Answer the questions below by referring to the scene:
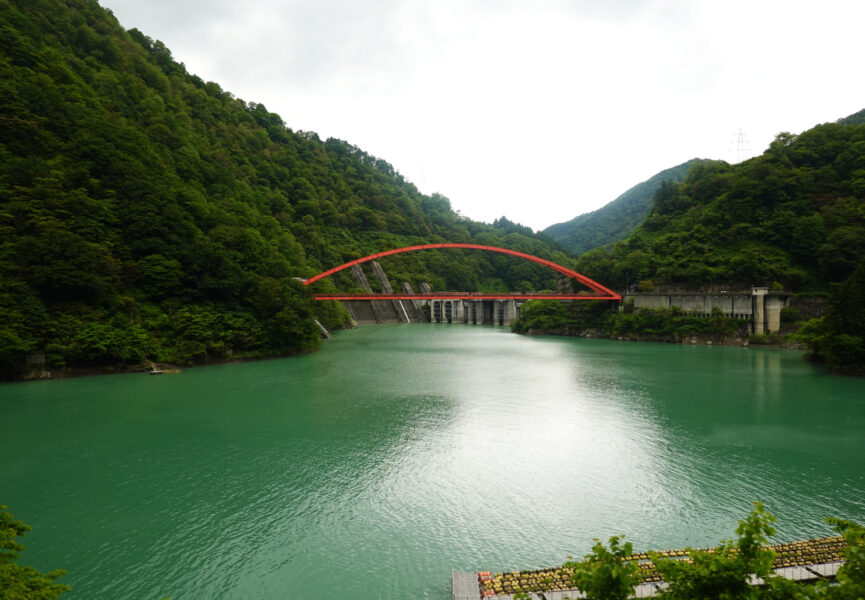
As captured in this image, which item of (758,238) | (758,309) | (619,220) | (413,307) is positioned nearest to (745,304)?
(758,309)

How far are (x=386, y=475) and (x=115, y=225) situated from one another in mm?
19914

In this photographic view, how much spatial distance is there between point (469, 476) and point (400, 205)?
73236mm

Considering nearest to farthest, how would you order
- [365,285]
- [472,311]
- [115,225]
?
1. [115,225]
2. [365,285]
3. [472,311]

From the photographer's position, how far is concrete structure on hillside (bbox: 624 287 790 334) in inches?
1098

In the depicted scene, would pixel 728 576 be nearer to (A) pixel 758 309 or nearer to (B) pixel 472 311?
(A) pixel 758 309

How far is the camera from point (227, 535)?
20.3 ft

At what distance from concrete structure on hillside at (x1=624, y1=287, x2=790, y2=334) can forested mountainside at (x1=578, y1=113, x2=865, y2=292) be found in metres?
1.93

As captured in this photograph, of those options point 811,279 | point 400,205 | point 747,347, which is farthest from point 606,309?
point 400,205

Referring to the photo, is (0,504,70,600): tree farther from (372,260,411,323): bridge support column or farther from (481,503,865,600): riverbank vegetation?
(372,260,411,323): bridge support column

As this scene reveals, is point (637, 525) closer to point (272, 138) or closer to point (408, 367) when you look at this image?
point (408, 367)

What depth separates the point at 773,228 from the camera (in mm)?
32188

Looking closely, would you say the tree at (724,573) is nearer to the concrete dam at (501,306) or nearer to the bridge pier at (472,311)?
the concrete dam at (501,306)

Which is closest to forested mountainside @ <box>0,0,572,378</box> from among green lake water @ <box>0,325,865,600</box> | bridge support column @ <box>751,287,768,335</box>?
green lake water @ <box>0,325,865,600</box>

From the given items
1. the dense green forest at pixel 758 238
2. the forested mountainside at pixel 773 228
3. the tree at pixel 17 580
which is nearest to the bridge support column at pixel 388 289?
the dense green forest at pixel 758 238
